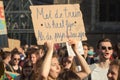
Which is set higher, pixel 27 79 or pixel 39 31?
pixel 39 31

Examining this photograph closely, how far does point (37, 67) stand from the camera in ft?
18.4

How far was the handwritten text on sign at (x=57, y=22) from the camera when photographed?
6613 millimetres

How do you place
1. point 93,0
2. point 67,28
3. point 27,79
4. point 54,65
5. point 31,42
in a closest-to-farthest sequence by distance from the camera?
point 54,65 → point 27,79 → point 67,28 → point 31,42 → point 93,0

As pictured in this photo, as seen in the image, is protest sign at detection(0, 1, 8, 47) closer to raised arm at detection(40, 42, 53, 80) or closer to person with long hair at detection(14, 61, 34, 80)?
person with long hair at detection(14, 61, 34, 80)

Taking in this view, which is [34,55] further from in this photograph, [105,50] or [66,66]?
[105,50]

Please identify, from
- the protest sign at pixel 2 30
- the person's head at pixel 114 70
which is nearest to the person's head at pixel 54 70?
the person's head at pixel 114 70

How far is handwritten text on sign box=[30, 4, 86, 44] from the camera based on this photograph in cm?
661

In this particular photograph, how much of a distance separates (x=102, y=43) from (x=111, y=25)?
58.6ft

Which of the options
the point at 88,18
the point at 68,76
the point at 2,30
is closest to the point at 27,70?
the point at 2,30

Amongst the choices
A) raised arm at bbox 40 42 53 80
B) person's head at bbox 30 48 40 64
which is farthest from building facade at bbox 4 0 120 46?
raised arm at bbox 40 42 53 80

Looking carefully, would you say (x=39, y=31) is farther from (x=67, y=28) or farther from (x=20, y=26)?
(x=20, y=26)

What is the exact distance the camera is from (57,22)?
6797 mm

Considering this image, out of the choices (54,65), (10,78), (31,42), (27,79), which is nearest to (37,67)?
(54,65)

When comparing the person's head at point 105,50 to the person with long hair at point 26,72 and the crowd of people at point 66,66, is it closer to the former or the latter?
the crowd of people at point 66,66
